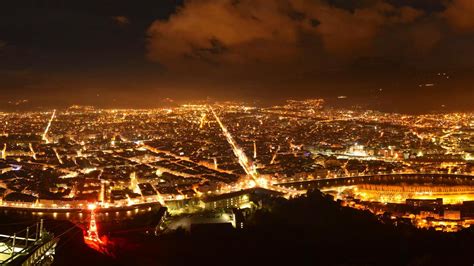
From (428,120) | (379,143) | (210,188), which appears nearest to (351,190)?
(210,188)

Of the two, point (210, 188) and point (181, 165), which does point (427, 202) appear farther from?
point (181, 165)

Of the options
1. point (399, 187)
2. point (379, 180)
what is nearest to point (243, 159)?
point (379, 180)

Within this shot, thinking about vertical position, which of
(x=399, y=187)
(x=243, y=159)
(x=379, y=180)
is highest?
(x=243, y=159)

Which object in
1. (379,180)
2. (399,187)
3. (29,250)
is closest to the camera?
(29,250)

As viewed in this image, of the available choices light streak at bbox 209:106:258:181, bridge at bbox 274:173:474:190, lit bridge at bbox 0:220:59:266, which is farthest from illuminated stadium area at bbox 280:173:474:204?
lit bridge at bbox 0:220:59:266

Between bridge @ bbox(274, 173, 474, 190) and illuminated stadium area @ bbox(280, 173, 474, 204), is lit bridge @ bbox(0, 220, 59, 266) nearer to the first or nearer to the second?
illuminated stadium area @ bbox(280, 173, 474, 204)

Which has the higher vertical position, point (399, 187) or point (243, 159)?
point (243, 159)

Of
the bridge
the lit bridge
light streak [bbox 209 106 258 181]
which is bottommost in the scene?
the lit bridge

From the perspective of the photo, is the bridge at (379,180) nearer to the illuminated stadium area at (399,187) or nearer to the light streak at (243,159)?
the illuminated stadium area at (399,187)

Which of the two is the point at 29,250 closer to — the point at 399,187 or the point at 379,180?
the point at 399,187
